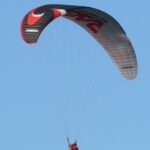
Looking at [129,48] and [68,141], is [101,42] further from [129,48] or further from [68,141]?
[68,141]

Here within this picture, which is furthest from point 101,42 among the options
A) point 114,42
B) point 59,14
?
point 59,14

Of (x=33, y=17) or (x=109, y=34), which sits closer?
(x=33, y=17)

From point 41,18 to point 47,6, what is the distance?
4.98 feet

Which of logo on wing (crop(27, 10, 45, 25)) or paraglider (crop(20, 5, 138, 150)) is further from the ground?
logo on wing (crop(27, 10, 45, 25))

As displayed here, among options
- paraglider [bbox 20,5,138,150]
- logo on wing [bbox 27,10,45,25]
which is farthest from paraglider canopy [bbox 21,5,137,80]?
logo on wing [bbox 27,10,45,25]

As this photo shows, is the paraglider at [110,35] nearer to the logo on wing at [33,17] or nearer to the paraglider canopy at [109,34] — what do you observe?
the paraglider canopy at [109,34]

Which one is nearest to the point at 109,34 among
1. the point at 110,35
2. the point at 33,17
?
the point at 110,35

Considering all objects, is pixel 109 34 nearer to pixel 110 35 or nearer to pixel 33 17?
pixel 110 35

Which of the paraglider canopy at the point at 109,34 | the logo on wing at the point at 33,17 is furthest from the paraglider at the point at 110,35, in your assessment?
the logo on wing at the point at 33,17

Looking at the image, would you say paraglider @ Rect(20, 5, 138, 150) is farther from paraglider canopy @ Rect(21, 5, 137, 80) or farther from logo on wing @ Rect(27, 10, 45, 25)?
logo on wing @ Rect(27, 10, 45, 25)

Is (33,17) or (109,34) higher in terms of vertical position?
(33,17)

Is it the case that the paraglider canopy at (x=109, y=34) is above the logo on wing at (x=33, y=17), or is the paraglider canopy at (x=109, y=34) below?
below

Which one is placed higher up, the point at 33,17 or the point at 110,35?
the point at 33,17

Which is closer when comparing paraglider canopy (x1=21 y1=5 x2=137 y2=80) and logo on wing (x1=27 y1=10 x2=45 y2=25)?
logo on wing (x1=27 y1=10 x2=45 y2=25)
